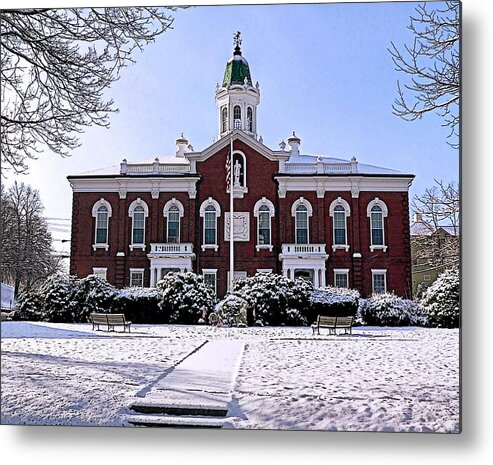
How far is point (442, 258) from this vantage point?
4.57 m

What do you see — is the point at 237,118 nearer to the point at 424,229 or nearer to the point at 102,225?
the point at 102,225

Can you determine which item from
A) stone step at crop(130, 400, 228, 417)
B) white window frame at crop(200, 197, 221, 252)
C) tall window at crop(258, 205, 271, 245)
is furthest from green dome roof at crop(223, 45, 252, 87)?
stone step at crop(130, 400, 228, 417)

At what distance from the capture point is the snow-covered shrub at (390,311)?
191 inches

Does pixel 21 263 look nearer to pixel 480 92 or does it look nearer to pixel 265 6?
pixel 265 6

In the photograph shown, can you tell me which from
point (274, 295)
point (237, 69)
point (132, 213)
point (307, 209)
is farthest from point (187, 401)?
point (237, 69)

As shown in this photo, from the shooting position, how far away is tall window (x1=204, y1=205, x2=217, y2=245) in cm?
535

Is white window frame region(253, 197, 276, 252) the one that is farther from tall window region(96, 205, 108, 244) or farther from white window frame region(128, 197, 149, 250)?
tall window region(96, 205, 108, 244)

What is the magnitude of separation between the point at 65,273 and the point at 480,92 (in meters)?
3.42

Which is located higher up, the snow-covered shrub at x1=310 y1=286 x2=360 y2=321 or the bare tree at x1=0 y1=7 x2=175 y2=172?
the bare tree at x1=0 y1=7 x2=175 y2=172

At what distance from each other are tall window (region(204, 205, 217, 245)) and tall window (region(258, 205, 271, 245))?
0.39 meters

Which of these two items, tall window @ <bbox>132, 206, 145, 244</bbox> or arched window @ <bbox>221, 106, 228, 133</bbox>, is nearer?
arched window @ <bbox>221, 106, 228, 133</bbox>

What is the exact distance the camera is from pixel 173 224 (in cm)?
552

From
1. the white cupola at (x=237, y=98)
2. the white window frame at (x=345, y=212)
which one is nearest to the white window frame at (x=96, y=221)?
the white cupola at (x=237, y=98)

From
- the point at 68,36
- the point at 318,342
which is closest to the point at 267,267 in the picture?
the point at 318,342
